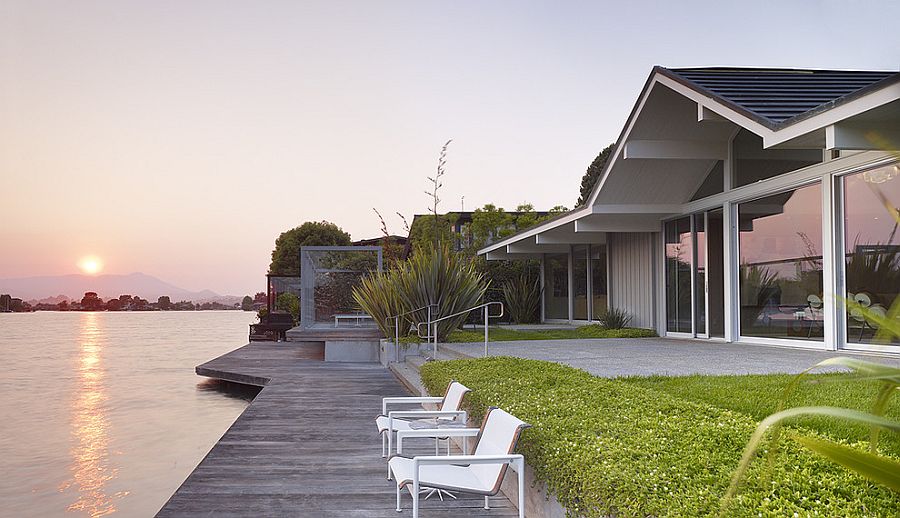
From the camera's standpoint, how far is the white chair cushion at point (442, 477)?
4.26 m

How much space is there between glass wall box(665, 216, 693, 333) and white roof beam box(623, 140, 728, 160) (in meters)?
1.90

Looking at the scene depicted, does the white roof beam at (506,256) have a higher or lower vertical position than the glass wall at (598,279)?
higher

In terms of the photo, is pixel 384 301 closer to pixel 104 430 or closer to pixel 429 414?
pixel 104 430

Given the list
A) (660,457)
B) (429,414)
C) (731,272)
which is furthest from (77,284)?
(660,457)

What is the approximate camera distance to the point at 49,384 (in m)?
15.7

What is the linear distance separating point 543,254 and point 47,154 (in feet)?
47.9

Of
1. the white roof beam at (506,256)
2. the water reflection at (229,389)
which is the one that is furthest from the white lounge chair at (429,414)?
the white roof beam at (506,256)

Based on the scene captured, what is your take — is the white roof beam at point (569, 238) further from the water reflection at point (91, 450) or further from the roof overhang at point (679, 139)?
the water reflection at point (91, 450)

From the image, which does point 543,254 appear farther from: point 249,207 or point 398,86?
point 249,207

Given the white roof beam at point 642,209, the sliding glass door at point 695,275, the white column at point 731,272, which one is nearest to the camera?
the white column at point 731,272

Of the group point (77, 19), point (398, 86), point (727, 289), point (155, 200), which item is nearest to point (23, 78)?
point (77, 19)

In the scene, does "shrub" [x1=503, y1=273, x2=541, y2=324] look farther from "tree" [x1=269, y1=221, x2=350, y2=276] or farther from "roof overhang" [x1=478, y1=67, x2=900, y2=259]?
"tree" [x1=269, y1=221, x2=350, y2=276]

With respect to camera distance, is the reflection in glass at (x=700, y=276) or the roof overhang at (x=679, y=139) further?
the reflection in glass at (x=700, y=276)

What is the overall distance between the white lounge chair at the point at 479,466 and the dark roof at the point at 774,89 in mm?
5214
